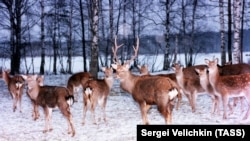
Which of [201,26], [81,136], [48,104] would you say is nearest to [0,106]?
[48,104]

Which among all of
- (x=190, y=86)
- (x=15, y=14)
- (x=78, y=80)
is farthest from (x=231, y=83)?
(x=15, y=14)

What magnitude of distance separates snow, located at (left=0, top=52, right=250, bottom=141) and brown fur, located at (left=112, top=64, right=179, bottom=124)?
2.39ft

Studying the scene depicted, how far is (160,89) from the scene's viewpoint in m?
9.27

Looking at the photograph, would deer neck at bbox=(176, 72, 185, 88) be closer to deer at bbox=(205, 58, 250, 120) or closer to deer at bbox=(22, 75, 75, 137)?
deer at bbox=(205, 58, 250, 120)

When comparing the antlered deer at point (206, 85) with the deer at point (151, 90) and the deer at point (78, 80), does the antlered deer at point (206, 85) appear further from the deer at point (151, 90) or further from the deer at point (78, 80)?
the deer at point (78, 80)

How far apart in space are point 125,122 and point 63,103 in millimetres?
1885

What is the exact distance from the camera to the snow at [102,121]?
31.1 feet

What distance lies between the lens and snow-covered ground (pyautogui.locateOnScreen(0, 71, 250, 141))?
9.47 m

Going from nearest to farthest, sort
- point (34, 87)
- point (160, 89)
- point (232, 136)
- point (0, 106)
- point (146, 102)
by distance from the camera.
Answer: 1. point (232, 136)
2. point (160, 89)
3. point (146, 102)
4. point (34, 87)
5. point (0, 106)

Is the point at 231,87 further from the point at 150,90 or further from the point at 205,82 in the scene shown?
the point at 150,90

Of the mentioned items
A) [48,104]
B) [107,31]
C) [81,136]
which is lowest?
[81,136]

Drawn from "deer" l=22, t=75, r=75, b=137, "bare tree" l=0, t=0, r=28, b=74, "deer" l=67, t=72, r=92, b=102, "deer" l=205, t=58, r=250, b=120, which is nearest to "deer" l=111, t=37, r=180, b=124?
"deer" l=22, t=75, r=75, b=137

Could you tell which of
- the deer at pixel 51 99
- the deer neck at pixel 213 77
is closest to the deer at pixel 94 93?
the deer at pixel 51 99

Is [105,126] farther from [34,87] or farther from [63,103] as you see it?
[34,87]
